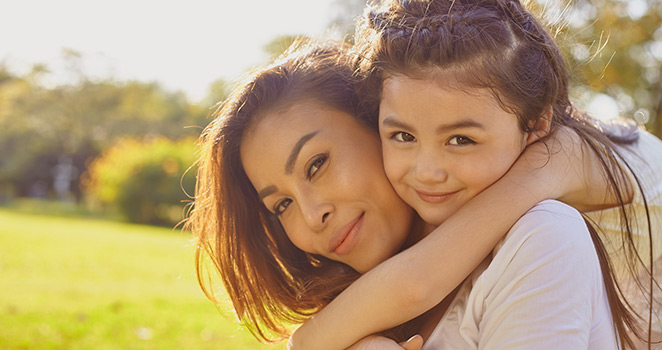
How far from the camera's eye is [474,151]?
1974 millimetres

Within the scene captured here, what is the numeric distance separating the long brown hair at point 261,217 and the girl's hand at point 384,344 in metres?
0.56

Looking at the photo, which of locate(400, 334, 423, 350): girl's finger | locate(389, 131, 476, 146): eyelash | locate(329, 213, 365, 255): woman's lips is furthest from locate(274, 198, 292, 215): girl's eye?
locate(400, 334, 423, 350): girl's finger

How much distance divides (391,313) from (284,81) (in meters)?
1.19

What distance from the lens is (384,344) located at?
81.5 inches

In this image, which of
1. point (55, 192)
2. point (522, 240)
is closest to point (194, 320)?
point (522, 240)

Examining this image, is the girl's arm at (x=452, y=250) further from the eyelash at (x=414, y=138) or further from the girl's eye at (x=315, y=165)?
the girl's eye at (x=315, y=165)

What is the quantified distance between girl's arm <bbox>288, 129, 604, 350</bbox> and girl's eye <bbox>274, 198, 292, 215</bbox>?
0.56 meters

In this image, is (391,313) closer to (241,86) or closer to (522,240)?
(522,240)

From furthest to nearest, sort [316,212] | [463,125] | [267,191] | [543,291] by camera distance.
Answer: [267,191]
[316,212]
[463,125]
[543,291]

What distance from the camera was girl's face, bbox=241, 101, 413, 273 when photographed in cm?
241

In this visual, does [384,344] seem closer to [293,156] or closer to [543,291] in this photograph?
[543,291]

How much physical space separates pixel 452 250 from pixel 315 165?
0.73 m

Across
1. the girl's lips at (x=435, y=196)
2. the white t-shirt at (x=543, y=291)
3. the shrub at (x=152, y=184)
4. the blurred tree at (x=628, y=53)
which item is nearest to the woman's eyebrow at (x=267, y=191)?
the girl's lips at (x=435, y=196)

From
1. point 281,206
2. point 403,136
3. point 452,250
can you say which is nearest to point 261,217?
point 281,206
